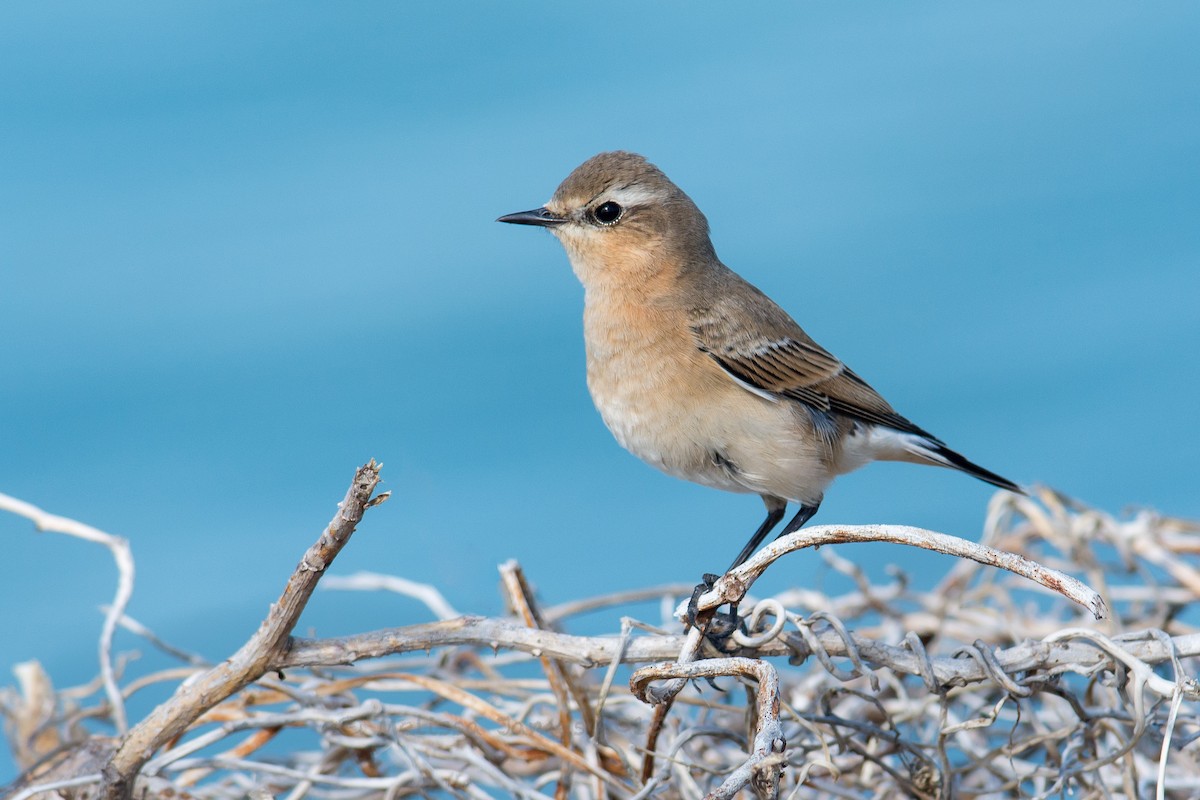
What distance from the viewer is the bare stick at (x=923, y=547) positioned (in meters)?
1.90

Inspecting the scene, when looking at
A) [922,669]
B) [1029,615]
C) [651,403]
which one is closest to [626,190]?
[651,403]

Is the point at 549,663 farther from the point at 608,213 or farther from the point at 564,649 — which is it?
the point at 608,213

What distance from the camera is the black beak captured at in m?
4.10

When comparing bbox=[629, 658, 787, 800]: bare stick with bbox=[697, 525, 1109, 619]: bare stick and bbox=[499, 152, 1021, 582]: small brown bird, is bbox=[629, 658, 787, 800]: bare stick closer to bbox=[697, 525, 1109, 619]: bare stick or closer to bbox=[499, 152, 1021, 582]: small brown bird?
bbox=[697, 525, 1109, 619]: bare stick

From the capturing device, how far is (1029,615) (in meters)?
3.79

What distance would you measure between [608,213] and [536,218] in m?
0.25

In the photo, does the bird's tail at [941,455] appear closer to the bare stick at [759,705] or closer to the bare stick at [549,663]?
the bare stick at [549,663]

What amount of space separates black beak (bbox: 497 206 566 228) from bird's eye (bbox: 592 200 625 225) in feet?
0.39

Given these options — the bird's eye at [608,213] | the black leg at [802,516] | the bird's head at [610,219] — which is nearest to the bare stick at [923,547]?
the black leg at [802,516]

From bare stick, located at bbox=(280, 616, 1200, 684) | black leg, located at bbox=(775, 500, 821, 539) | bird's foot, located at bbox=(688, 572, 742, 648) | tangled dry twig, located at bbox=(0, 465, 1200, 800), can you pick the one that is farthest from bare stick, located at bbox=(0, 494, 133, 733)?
black leg, located at bbox=(775, 500, 821, 539)

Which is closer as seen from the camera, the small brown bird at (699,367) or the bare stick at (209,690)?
the bare stick at (209,690)

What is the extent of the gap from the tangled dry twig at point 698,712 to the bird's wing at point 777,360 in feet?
2.11

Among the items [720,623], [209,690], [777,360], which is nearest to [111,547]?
[209,690]

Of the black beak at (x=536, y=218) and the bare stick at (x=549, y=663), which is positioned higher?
the black beak at (x=536, y=218)
